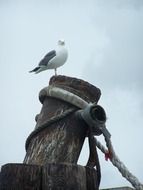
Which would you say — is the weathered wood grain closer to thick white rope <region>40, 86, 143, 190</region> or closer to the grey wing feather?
thick white rope <region>40, 86, 143, 190</region>

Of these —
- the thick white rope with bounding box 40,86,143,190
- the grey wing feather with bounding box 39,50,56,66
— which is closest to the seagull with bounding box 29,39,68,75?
the grey wing feather with bounding box 39,50,56,66

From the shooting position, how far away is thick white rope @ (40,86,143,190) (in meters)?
2.87

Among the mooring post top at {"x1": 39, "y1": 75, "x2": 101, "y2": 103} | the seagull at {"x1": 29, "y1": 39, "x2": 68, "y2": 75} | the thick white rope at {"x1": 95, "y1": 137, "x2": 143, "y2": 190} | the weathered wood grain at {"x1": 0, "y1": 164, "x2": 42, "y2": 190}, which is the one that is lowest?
the weathered wood grain at {"x1": 0, "y1": 164, "x2": 42, "y2": 190}

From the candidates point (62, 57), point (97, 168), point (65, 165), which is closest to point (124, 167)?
point (97, 168)

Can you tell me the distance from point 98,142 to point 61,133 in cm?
64

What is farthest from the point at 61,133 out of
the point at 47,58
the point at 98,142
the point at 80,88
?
the point at 47,58

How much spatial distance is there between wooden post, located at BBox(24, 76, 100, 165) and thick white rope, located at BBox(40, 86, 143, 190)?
0.05 m

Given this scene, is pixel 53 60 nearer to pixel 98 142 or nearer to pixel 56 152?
pixel 98 142

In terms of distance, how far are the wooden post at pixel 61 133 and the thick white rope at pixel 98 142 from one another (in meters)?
0.05

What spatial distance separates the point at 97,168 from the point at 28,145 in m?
0.52

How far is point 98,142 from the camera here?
3.33 metres

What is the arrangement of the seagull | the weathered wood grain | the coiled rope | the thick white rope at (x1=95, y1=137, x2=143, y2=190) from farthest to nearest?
1. the seagull
2. the thick white rope at (x1=95, y1=137, x2=143, y2=190)
3. the coiled rope
4. the weathered wood grain

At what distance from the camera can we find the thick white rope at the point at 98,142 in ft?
9.41

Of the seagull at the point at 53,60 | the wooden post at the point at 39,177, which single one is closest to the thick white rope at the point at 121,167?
the wooden post at the point at 39,177
